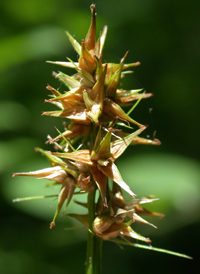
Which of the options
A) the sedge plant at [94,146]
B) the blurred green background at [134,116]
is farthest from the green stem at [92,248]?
the blurred green background at [134,116]

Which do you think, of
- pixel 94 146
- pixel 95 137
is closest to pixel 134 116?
pixel 95 137

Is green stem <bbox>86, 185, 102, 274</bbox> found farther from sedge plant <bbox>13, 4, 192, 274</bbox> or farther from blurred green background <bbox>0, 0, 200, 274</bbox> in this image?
blurred green background <bbox>0, 0, 200, 274</bbox>

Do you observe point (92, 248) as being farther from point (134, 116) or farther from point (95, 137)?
point (134, 116)

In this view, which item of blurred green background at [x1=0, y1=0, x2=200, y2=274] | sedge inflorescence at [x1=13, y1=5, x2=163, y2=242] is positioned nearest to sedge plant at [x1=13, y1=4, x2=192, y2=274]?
sedge inflorescence at [x1=13, y1=5, x2=163, y2=242]

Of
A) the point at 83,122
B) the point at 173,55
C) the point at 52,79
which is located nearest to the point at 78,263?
the point at 52,79

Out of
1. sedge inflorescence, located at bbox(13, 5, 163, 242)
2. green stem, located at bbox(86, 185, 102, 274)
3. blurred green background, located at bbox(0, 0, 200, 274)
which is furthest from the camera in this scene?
blurred green background, located at bbox(0, 0, 200, 274)

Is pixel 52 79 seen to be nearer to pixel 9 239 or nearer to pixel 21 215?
pixel 21 215

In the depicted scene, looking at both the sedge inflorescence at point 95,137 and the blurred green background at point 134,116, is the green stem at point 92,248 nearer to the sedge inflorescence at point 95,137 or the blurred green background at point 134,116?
the sedge inflorescence at point 95,137
